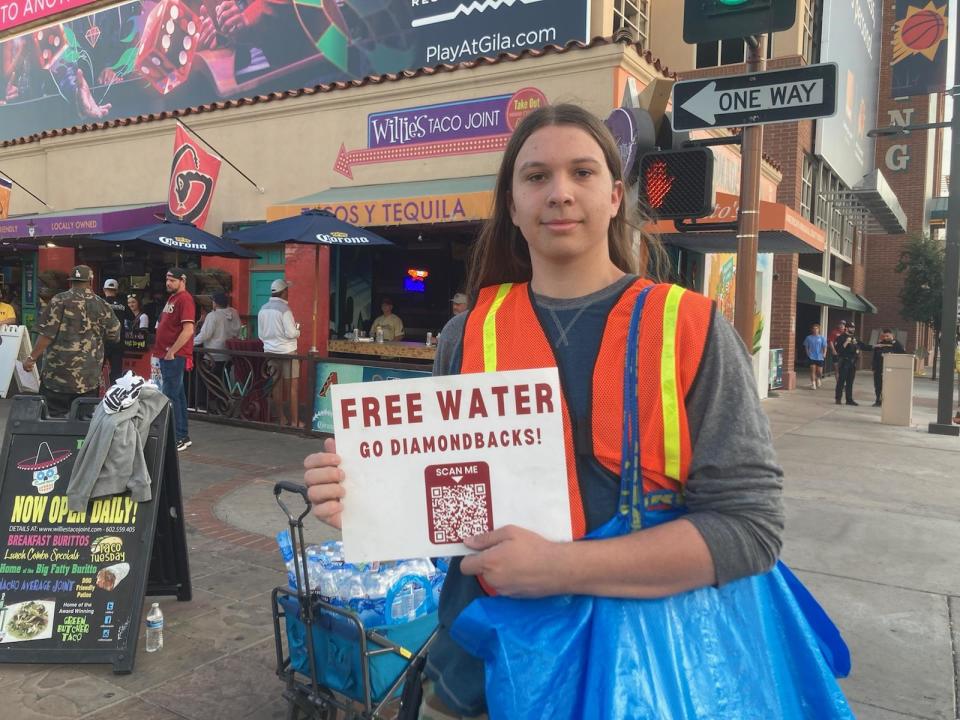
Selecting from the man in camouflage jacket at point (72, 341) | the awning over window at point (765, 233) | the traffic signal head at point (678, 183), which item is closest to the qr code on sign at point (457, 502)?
the traffic signal head at point (678, 183)

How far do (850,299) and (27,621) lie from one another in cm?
2677

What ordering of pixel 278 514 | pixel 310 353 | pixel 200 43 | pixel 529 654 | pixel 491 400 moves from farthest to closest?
1. pixel 200 43
2. pixel 310 353
3. pixel 278 514
4. pixel 491 400
5. pixel 529 654

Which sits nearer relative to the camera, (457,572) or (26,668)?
(457,572)

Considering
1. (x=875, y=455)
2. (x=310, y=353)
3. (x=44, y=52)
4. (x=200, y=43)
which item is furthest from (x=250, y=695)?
(x=44, y=52)

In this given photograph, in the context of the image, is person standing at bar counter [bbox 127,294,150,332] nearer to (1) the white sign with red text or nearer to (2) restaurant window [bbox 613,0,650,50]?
(2) restaurant window [bbox 613,0,650,50]

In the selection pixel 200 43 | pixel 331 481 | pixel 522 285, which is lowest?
pixel 331 481

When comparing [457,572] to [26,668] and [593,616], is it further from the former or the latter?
[26,668]

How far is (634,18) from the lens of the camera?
40.3ft

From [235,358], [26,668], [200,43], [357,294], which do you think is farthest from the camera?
[200,43]

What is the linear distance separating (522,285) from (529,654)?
724 millimetres

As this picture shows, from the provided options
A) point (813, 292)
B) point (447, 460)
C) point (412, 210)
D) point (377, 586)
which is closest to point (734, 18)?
point (377, 586)

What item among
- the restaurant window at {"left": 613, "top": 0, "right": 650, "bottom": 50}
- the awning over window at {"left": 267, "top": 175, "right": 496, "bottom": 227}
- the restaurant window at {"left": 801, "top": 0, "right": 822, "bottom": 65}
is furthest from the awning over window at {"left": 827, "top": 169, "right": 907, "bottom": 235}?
the awning over window at {"left": 267, "top": 175, "right": 496, "bottom": 227}

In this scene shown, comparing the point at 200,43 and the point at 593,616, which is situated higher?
the point at 200,43

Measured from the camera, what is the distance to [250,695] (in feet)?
11.2
